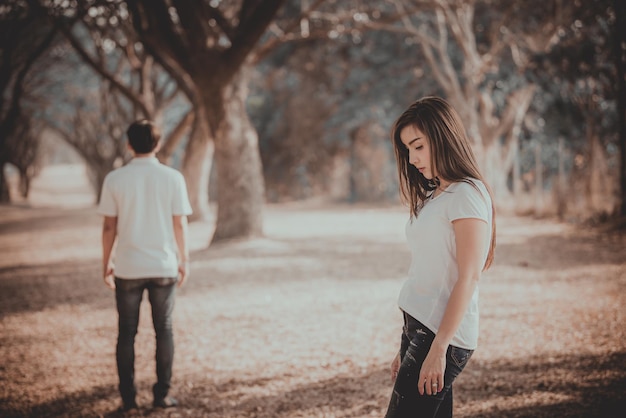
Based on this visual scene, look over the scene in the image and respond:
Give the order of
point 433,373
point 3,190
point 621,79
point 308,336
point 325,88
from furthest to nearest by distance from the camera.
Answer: point 3,190
point 325,88
point 621,79
point 308,336
point 433,373

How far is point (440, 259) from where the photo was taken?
218 centimetres

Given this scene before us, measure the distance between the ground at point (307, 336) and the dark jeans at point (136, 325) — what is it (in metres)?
0.21

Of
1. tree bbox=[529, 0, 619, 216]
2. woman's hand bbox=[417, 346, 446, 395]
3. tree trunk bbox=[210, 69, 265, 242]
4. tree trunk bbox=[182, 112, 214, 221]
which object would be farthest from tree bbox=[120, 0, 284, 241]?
woman's hand bbox=[417, 346, 446, 395]

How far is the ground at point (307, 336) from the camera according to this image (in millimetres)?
4047

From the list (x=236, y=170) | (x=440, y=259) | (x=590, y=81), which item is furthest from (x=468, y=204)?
(x=590, y=81)

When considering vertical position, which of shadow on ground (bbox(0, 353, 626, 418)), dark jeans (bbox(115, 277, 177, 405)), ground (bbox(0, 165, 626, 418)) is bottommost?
shadow on ground (bbox(0, 353, 626, 418))

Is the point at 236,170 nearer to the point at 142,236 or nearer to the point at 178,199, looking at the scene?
the point at 178,199

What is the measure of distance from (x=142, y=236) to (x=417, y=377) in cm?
225

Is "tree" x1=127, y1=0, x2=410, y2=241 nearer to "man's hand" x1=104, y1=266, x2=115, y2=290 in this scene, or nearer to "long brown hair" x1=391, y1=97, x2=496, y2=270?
"man's hand" x1=104, y1=266, x2=115, y2=290

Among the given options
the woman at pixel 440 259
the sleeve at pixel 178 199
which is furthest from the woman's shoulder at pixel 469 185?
the sleeve at pixel 178 199

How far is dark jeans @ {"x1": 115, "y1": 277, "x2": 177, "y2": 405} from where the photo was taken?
3.77 meters

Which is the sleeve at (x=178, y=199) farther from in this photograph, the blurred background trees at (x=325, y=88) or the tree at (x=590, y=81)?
the tree at (x=590, y=81)

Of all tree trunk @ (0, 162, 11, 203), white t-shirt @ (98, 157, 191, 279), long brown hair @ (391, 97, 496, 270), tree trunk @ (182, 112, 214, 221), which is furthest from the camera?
tree trunk @ (0, 162, 11, 203)

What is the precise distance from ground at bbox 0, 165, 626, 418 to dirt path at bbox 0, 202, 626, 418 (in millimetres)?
18
